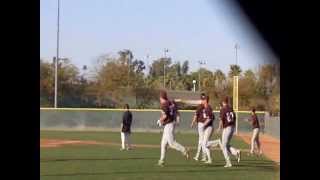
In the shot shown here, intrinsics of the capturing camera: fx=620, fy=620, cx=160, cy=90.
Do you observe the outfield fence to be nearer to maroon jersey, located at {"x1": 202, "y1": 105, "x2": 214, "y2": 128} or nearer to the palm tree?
the palm tree

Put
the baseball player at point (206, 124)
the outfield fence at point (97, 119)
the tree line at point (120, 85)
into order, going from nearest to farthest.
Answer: the baseball player at point (206, 124), the outfield fence at point (97, 119), the tree line at point (120, 85)

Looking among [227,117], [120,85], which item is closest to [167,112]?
[227,117]

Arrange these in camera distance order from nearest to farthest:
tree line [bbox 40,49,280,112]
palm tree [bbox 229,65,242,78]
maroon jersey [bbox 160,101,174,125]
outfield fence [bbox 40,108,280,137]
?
1. maroon jersey [bbox 160,101,174,125]
2. outfield fence [bbox 40,108,280,137]
3. tree line [bbox 40,49,280,112]
4. palm tree [bbox 229,65,242,78]

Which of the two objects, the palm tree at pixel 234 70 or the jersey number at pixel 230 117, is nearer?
the jersey number at pixel 230 117

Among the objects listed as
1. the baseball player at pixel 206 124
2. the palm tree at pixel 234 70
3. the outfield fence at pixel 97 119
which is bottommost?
the outfield fence at pixel 97 119

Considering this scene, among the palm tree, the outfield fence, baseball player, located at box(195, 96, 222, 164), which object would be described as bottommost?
the outfield fence

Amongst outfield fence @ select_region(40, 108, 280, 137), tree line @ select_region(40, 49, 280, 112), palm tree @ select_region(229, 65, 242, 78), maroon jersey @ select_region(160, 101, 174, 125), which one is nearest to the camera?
maroon jersey @ select_region(160, 101, 174, 125)

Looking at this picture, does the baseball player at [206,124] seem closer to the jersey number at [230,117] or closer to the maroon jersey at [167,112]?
the jersey number at [230,117]

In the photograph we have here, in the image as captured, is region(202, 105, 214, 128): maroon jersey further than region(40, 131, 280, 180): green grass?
Yes

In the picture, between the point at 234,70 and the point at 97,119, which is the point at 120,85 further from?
the point at 97,119

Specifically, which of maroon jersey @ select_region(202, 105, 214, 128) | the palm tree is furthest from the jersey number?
the palm tree

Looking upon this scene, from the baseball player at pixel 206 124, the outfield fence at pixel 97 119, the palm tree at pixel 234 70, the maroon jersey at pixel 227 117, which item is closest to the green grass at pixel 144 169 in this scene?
the baseball player at pixel 206 124
